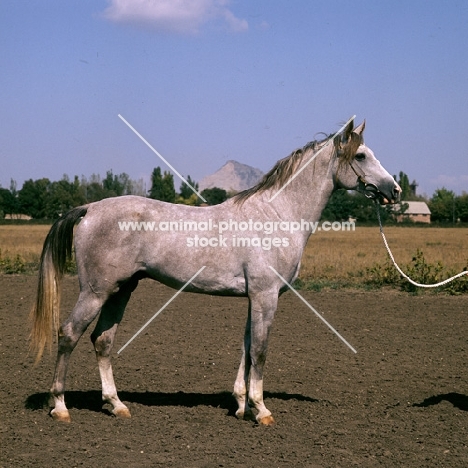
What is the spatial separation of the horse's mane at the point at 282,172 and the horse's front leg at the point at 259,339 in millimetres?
949

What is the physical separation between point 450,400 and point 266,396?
5.74 feet

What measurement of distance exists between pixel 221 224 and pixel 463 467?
259 centimetres

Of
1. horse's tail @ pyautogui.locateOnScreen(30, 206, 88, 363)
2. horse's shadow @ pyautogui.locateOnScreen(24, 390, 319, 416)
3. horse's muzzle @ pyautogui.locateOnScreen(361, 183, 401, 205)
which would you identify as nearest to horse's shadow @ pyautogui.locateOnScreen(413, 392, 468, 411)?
horse's shadow @ pyautogui.locateOnScreen(24, 390, 319, 416)

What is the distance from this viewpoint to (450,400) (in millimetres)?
5965

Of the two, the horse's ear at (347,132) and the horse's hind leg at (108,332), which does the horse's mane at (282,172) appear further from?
the horse's hind leg at (108,332)

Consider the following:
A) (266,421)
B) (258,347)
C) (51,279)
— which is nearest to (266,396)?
(266,421)

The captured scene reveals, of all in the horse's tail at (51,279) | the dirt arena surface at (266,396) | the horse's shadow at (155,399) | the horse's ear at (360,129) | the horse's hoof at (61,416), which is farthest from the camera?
the horse's shadow at (155,399)

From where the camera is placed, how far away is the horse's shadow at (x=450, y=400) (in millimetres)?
5809

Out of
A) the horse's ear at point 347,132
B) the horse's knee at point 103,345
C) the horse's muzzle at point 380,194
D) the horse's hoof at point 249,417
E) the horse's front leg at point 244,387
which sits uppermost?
the horse's ear at point 347,132

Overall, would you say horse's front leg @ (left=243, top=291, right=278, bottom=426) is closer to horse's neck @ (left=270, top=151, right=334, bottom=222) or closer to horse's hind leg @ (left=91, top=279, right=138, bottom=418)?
horse's neck @ (left=270, top=151, right=334, bottom=222)

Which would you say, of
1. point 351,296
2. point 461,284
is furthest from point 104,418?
point 461,284

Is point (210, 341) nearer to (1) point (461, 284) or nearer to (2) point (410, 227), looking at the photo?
(1) point (461, 284)

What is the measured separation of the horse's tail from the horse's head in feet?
7.53

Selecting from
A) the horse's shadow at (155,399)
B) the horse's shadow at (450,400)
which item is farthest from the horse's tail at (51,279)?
the horse's shadow at (450,400)
